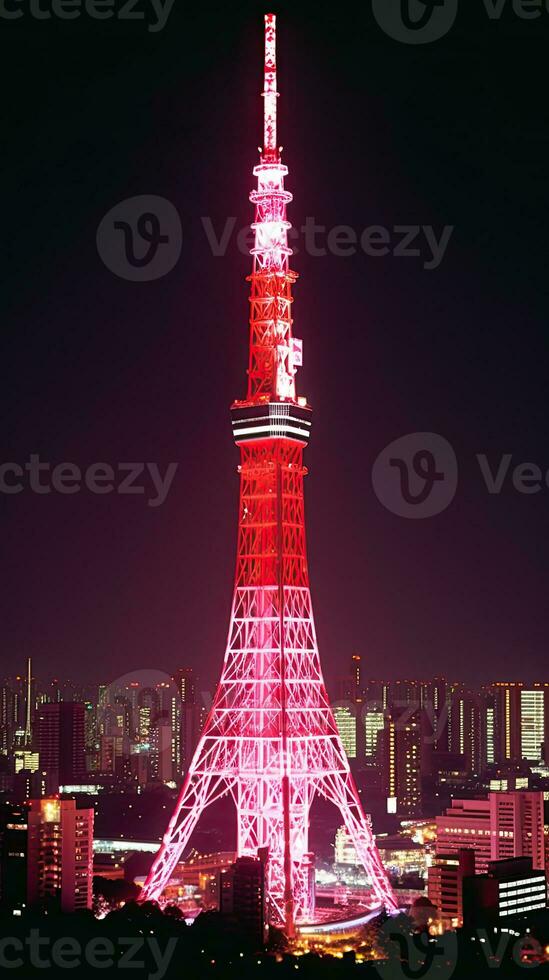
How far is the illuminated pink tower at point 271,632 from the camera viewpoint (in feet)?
62.7

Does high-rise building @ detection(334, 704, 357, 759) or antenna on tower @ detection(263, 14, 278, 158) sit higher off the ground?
antenna on tower @ detection(263, 14, 278, 158)

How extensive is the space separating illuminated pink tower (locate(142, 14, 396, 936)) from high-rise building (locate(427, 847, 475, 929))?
0.79m

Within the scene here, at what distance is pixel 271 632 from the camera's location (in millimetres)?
19438

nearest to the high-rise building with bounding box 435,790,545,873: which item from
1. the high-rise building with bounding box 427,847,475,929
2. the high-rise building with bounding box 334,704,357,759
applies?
the high-rise building with bounding box 427,847,475,929

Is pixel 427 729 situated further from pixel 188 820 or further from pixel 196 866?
pixel 188 820

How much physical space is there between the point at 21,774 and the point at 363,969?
22518mm

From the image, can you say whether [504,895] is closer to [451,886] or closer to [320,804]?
[451,886]

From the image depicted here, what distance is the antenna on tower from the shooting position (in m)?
19.6

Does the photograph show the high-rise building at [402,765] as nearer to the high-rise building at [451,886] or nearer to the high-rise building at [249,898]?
the high-rise building at [451,886]

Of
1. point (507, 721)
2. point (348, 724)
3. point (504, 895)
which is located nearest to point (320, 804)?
point (348, 724)

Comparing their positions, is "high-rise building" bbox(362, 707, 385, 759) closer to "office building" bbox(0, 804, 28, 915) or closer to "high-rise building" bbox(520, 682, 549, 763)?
"high-rise building" bbox(520, 682, 549, 763)

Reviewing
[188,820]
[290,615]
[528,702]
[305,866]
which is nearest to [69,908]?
[188,820]

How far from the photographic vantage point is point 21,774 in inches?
1467

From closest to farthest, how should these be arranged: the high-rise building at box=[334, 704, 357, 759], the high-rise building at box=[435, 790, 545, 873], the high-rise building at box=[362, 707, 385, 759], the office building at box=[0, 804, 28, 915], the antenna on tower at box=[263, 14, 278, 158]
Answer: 1. the antenna on tower at box=[263, 14, 278, 158]
2. the office building at box=[0, 804, 28, 915]
3. the high-rise building at box=[435, 790, 545, 873]
4. the high-rise building at box=[334, 704, 357, 759]
5. the high-rise building at box=[362, 707, 385, 759]
